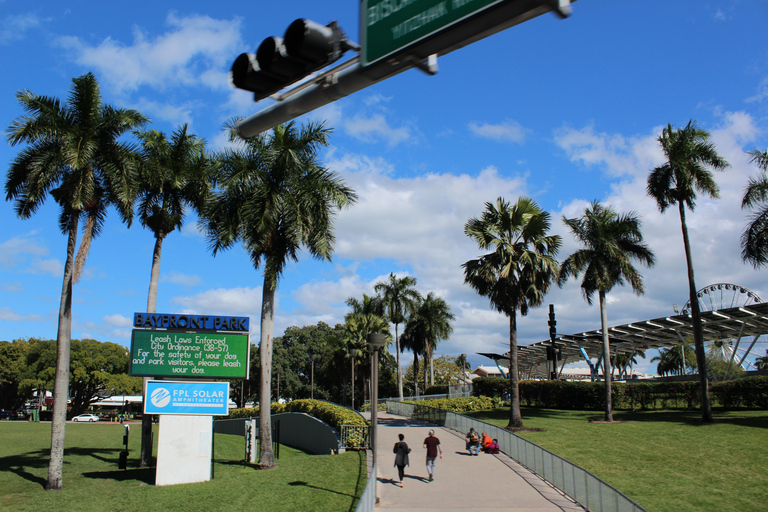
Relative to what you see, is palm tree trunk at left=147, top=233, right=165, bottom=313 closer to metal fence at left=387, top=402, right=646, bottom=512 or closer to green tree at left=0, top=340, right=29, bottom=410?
metal fence at left=387, top=402, right=646, bottom=512

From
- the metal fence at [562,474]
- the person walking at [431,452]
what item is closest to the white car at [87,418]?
the metal fence at [562,474]

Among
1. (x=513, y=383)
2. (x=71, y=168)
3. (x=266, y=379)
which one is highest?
(x=71, y=168)

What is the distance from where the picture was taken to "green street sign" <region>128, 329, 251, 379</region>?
21781 millimetres

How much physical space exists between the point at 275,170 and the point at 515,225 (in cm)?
1460

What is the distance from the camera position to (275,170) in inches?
944

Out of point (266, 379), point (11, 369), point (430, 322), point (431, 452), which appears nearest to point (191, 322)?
point (266, 379)

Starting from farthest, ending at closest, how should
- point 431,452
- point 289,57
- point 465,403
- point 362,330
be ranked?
1. point 362,330
2. point 465,403
3. point 431,452
4. point 289,57

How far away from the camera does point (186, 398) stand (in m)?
21.3

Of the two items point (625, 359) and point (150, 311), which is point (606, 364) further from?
point (625, 359)

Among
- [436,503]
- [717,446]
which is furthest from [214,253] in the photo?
[717,446]

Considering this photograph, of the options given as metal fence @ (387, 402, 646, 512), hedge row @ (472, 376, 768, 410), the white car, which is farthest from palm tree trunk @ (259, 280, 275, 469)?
the white car

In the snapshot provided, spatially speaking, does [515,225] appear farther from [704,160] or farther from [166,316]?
[166,316]

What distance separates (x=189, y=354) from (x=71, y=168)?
8.32 meters

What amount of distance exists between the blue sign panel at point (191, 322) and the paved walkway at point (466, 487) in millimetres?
7929
